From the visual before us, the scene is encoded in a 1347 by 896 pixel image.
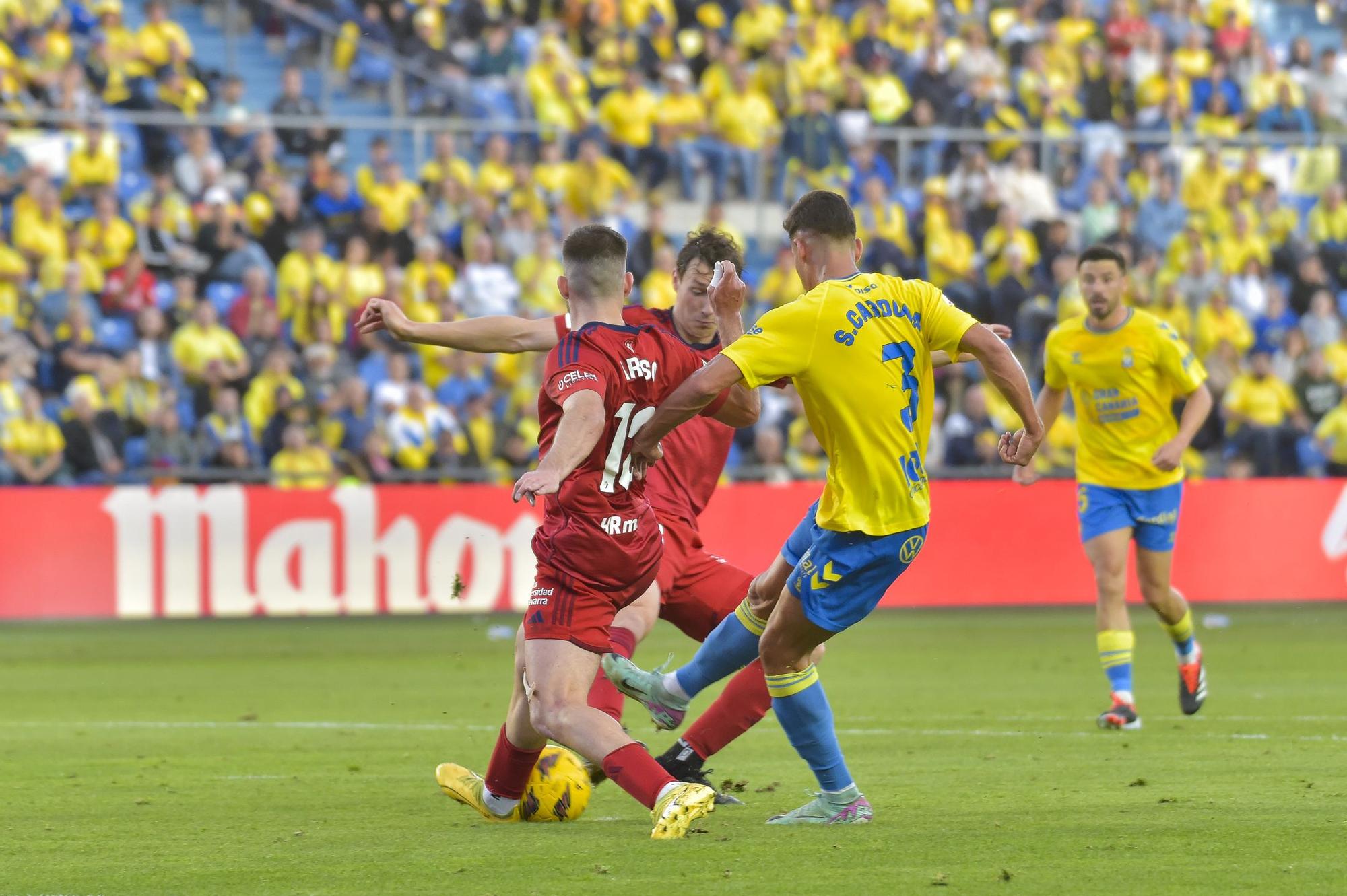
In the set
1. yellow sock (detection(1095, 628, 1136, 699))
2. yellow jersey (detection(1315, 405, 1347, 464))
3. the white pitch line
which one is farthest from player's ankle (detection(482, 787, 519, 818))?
yellow jersey (detection(1315, 405, 1347, 464))

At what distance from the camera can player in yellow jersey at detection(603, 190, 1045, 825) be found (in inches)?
267

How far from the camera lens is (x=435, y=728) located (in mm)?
10859

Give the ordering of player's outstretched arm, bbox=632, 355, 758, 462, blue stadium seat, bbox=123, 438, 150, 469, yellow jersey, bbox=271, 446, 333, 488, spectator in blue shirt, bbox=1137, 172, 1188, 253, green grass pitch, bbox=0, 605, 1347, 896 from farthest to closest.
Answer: spectator in blue shirt, bbox=1137, 172, 1188, 253, yellow jersey, bbox=271, 446, 333, 488, blue stadium seat, bbox=123, 438, 150, 469, player's outstretched arm, bbox=632, 355, 758, 462, green grass pitch, bbox=0, 605, 1347, 896

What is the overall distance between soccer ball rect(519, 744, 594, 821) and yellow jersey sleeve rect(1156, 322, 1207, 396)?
5251mm

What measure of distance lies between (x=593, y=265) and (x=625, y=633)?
2085 millimetres

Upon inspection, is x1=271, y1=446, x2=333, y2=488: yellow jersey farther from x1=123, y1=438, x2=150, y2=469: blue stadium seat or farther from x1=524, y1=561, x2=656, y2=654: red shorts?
x1=524, y1=561, x2=656, y2=654: red shorts

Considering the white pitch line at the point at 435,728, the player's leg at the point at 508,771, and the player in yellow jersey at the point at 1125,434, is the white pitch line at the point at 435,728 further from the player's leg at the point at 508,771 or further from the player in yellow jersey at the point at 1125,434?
the player's leg at the point at 508,771

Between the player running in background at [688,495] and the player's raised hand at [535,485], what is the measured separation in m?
1.14

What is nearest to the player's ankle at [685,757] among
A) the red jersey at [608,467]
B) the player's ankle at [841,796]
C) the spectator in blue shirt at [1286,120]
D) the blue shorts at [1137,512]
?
the player's ankle at [841,796]

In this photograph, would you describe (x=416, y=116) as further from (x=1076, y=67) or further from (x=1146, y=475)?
(x=1146, y=475)

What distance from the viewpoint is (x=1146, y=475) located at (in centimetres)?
1112

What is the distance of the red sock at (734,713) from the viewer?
7812 millimetres

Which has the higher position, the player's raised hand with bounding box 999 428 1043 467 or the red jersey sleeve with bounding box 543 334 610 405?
the red jersey sleeve with bounding box 543 334 610 405

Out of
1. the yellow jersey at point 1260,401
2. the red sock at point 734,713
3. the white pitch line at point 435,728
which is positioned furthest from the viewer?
the yellow jersey at point 1260,401
